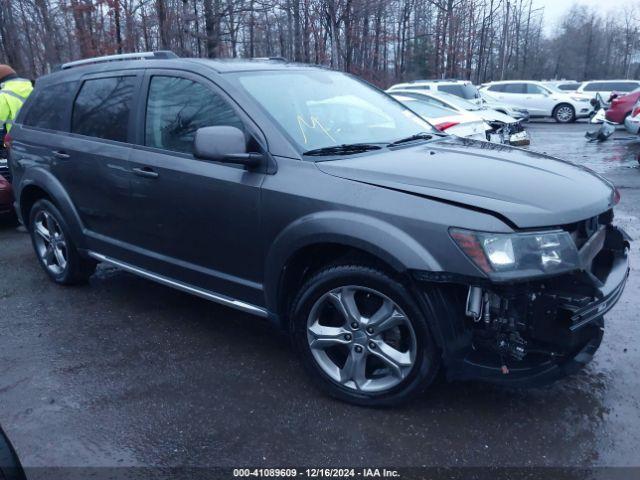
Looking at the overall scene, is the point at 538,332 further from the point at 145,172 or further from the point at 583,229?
the point at 145,172

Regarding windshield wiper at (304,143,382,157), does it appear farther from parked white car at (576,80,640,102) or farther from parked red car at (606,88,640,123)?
parked white car at (576,80,640,102)

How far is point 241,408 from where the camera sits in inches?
123

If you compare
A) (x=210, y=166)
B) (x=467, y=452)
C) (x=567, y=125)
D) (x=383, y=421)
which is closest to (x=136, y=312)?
(x=210, y=166)

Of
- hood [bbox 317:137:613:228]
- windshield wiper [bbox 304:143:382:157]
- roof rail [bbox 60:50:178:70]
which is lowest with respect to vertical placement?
hood [bbox 317:137:613:228]

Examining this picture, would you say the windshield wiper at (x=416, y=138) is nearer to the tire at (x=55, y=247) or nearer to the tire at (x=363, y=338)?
the tire at (x=363, y=338)

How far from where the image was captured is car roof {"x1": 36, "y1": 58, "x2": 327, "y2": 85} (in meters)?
3.70

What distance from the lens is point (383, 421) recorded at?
2973mm

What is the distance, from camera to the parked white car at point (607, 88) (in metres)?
26.0

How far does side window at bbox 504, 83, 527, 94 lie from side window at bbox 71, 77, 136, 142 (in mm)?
23826

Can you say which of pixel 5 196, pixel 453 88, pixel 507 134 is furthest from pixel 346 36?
pixel 5 196

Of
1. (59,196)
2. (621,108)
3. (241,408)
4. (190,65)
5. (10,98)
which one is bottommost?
(241,408)

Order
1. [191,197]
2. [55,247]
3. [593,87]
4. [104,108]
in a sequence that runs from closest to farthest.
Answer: [191,197] → [104,108] → [55,247] → [593,87]

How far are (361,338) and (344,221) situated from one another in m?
0.64

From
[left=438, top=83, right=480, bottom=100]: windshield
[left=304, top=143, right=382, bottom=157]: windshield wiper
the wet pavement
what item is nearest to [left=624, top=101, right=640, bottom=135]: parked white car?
[left=438, top=83, right=480, bottom=100]: windshield
